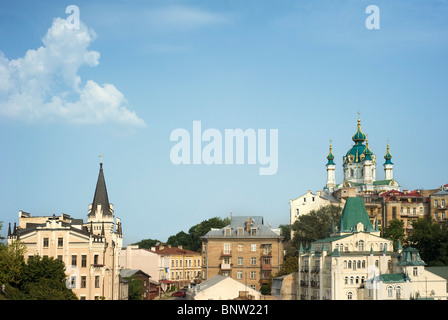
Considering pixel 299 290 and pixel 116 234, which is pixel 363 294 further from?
pixel 116 234

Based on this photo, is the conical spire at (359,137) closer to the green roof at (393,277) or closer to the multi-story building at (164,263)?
the multi-story building at (164,263)

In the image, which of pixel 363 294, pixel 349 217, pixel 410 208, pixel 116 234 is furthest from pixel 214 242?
pixel 410 208

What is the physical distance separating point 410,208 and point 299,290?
179ft

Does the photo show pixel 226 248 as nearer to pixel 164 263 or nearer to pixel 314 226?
pixel 314 226

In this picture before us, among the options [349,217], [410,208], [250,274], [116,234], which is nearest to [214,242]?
[250,274]

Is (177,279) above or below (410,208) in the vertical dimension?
below

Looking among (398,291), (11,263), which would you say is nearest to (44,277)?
(11,263)

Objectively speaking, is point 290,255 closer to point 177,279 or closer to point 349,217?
point 349,217

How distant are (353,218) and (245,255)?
1749 centimetres

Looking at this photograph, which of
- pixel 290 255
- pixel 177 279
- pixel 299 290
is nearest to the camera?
pixel 299 290

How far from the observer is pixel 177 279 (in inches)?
4417

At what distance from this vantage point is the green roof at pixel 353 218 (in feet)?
237
